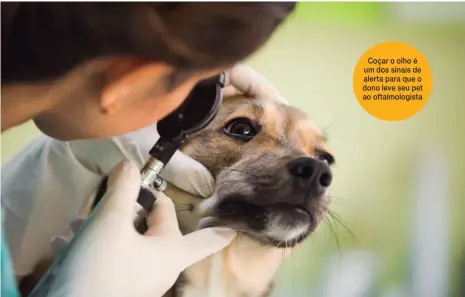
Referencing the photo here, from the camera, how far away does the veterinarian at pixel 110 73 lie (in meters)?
0.49

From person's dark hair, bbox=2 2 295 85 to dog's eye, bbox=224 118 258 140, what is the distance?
29cm

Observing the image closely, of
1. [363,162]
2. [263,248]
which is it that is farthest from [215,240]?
[363,162]

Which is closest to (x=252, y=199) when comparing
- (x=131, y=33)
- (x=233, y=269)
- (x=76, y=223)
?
(x=233, y=269)

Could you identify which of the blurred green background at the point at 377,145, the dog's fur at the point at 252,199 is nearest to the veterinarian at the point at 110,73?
the dog's fur at the point at 252,199

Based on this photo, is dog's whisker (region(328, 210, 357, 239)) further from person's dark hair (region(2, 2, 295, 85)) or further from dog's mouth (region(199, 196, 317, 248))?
person's dark hair (region(2, 2, 295, 85))

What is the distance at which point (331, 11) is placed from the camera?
741 millimetres

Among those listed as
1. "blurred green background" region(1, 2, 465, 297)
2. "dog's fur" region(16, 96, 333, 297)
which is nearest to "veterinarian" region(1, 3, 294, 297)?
"dog's fur" region(16, 96, 333, 297)

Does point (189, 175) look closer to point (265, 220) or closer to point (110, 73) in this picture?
point (265, 220)

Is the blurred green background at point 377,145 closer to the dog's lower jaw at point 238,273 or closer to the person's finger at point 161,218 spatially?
the dog's lower jaw at point 238,273

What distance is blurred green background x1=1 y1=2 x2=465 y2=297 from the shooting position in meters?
0.77

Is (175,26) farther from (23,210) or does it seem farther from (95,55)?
(23,210)

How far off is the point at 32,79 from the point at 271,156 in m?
0.37

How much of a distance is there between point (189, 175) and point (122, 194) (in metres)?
0.12

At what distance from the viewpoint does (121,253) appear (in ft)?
2.24
